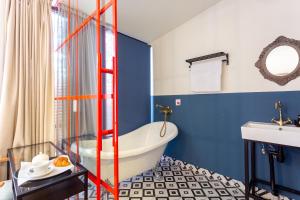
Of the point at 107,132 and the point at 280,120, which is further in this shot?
the point at 280,120

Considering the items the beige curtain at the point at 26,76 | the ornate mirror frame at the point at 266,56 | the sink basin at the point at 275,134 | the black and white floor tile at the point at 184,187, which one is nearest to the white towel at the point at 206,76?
the ornate mirror frame at the point at 266,56

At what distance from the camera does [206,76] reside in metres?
2.22

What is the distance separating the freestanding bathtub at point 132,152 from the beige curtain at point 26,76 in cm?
59

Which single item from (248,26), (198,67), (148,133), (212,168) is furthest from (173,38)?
(212,168)

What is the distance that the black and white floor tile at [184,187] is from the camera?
180 centimetres

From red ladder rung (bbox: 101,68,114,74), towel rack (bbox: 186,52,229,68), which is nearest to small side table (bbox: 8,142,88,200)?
red ladder rung (bbox: 101,68,114,74)

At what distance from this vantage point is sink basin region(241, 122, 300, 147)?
1317mm

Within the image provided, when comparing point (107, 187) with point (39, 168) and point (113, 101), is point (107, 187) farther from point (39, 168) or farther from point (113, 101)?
point (113, 101)

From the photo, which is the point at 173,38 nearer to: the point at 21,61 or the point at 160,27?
the point at 160,27

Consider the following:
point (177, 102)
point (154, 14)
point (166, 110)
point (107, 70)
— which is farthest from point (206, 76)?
point (107, 70)

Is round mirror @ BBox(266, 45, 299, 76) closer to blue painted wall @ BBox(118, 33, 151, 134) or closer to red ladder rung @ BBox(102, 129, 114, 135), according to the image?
red ladder rung @ BBox(102, 129, 114, 135)

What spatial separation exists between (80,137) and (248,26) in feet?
7.32

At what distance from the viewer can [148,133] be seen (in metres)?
2.80

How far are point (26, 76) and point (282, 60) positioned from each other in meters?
2.73
